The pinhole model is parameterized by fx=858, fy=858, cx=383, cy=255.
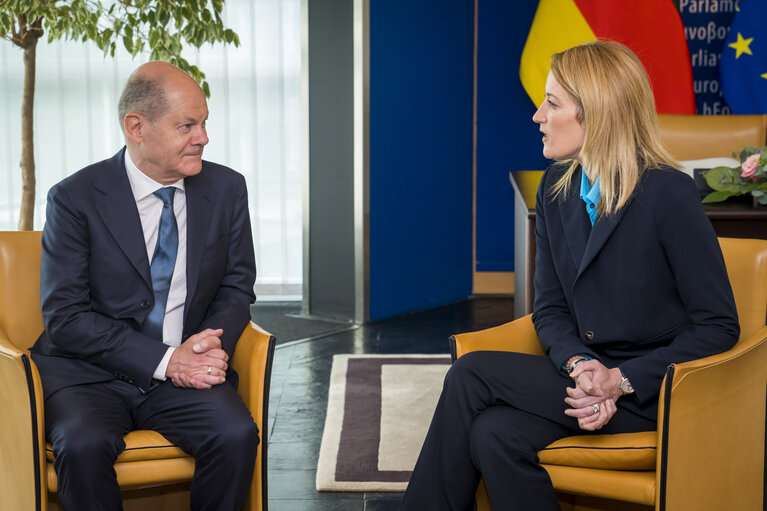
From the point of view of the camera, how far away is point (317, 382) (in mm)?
3975

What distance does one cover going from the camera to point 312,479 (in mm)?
2867

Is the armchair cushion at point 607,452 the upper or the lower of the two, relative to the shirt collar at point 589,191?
lower

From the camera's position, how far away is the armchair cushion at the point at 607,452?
6.13 feet

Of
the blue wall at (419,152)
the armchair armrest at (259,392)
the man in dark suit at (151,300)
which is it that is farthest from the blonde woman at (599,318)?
the blue wall at (419,152)

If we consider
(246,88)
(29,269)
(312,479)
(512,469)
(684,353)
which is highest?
(246,88)

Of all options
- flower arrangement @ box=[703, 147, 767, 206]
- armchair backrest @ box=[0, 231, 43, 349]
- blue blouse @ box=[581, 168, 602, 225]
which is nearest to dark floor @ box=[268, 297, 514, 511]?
armchair backrest @ box=[0, 231, 43, 349]

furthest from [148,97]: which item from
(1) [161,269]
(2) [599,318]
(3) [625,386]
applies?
(3) [625,386]

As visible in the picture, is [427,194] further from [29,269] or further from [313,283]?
[29,269]

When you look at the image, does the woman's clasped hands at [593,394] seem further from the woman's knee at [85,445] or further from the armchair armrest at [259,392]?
the woman's knee at [85,445]

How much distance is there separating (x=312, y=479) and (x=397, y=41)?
2978 mm

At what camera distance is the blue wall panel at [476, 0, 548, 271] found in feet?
18.8

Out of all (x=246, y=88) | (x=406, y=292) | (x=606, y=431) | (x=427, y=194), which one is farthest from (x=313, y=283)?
(x=606, y=431)

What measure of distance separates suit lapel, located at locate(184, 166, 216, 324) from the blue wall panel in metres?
3.67

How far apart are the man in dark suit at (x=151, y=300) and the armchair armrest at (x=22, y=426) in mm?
59
